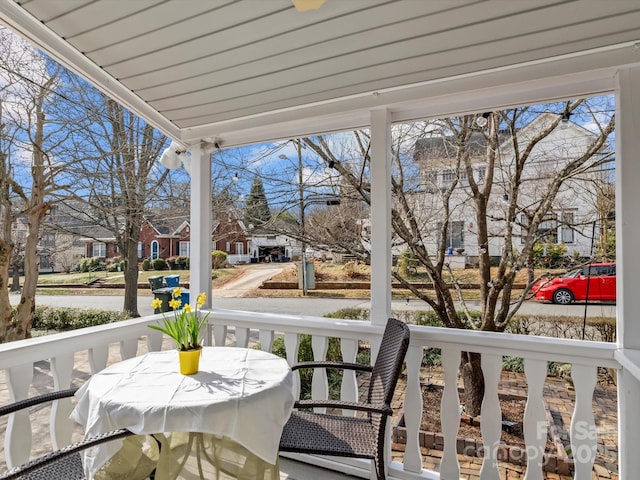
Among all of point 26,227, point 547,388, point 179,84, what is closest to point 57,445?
point 179,84

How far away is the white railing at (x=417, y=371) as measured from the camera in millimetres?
1715

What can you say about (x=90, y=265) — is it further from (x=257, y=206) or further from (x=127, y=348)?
(x=257, y=206)

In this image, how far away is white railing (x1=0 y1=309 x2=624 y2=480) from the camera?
171 centimetres

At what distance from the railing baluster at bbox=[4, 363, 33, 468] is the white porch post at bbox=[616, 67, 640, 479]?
2856mm

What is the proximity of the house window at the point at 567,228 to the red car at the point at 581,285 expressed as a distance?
1.06ft

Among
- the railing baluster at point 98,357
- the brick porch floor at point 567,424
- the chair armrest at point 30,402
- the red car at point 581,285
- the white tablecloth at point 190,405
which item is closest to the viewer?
the white tablecloth at point 190,405

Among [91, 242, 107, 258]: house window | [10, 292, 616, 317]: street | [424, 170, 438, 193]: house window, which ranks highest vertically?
[424, 170, 438, 193]: house window

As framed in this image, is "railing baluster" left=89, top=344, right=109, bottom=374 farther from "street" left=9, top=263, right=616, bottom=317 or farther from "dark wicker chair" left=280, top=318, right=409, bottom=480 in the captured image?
"dark wicker chair" left=280, top=318, right=409, bottom=480

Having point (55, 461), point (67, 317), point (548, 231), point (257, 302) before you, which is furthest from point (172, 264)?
point (548, 231)

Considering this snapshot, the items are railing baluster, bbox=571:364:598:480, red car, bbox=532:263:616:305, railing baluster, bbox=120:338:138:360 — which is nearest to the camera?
railing baluster, bbox=571:364:598:480

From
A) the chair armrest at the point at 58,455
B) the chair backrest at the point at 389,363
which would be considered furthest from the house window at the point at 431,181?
the chair armrest at the point at 58,455

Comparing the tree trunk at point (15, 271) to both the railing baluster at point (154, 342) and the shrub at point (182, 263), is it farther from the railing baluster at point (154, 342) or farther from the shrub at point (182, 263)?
the railing baluster at point (154, 342)

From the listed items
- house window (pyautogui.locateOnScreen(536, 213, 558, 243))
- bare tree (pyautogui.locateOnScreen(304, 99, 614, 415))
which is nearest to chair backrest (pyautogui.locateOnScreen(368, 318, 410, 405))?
bare tree (pyautogui.locateOnScreen(304, 99, 614, 415))

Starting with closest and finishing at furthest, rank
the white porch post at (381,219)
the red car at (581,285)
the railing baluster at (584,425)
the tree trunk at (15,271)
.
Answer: the railing baluster at (584,425)
the white porch post at (381,219)
the red car at (581,285)
the tree trunk at (15,271)
